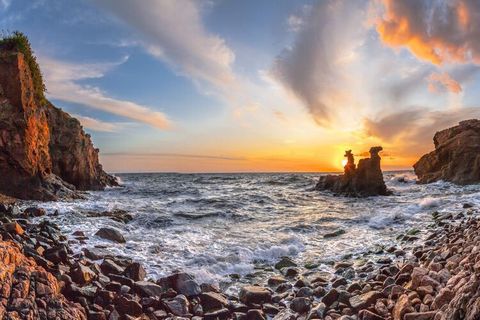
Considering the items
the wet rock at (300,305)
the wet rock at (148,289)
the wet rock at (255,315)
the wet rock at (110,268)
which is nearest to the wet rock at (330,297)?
the wet rock at (300,305)

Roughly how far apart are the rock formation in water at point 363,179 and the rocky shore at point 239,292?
75.0 feet

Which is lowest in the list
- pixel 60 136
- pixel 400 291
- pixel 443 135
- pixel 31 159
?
pixel 400 291

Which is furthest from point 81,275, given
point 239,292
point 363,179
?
point 363,179

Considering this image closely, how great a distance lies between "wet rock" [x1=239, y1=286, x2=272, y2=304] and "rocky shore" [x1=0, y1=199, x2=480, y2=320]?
0.08ft

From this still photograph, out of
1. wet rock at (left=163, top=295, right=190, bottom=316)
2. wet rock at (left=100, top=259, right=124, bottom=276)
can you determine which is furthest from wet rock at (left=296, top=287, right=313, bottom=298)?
wet rock at (left=100, top=259, right=124, bottom=276)

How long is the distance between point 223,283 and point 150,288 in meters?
2.37

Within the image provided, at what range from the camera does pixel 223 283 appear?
9.70 meters

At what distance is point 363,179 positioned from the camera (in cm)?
3412

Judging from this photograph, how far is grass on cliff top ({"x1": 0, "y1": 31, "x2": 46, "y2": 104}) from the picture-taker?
2114 centimetres

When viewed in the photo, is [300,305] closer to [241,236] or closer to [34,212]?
[241,236]

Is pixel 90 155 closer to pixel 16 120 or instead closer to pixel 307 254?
pixel 16 120

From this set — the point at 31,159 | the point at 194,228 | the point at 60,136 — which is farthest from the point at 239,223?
the point at 60,136

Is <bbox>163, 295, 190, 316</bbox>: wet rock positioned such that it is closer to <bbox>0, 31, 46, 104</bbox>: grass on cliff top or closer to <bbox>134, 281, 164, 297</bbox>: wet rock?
<bbox>134, 281, 164, 297</bbox>: wet rock

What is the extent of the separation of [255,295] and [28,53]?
22.4 metres
